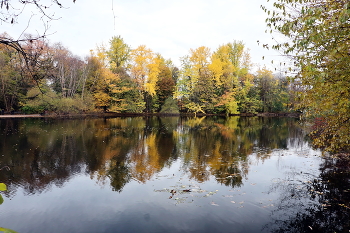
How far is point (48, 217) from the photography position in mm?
5102

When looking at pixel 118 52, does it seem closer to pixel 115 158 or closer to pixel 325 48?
pixel 115 158

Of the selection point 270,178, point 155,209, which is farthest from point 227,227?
point 270,178

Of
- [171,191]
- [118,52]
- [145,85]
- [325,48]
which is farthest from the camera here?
[118,52]

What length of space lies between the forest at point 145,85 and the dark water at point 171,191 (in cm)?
2403

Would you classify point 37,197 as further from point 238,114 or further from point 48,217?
point 238,114

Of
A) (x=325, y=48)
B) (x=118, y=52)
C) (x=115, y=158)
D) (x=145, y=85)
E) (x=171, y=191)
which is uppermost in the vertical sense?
(x=118, y=52)

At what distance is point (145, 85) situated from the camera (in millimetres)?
36906

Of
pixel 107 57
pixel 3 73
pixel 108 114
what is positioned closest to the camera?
pixel 3 73

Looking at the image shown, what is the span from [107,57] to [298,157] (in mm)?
36988

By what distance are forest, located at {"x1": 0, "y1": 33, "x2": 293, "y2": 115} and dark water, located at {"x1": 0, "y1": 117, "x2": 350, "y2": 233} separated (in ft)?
78.8

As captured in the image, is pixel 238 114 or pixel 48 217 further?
pixel 238 114

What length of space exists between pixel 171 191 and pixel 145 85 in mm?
31572

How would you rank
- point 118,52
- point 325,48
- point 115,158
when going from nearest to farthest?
point 325,48, point 115,158, point 118,52

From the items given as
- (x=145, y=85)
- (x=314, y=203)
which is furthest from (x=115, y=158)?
(x=145, y=85)
